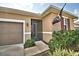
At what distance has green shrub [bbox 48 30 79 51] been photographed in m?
2.57

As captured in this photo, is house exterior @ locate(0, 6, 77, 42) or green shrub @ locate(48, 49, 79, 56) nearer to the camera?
green shrub @ locate(48, 49, 79, 56)

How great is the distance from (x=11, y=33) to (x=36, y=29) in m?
0.50

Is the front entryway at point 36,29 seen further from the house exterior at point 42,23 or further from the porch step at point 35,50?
the porch step at point 35,50

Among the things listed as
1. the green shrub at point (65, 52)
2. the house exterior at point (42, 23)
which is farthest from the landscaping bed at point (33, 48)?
the green shrub at point (65, 52)

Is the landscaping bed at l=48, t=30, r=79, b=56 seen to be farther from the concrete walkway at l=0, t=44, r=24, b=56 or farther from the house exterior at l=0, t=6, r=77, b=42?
the concrete walkway at l=0, t=44, r=24, b=56

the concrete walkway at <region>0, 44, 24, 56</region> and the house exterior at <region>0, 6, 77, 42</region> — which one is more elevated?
the house exterior at <region>0, 6, 77, 42</region>

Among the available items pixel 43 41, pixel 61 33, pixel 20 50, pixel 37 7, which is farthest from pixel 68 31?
pixel 20 50

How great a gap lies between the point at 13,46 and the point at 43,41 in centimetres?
59

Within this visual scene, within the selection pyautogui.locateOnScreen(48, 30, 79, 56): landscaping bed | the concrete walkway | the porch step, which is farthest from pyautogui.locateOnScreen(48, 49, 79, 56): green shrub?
the concrete walkway

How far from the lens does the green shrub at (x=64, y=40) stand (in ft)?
8.44

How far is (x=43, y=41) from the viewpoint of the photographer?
2.67 m

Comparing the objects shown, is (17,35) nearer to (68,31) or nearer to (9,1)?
(9,1)

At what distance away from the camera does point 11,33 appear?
105 inches

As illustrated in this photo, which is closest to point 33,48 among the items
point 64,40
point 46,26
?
point 46,26
